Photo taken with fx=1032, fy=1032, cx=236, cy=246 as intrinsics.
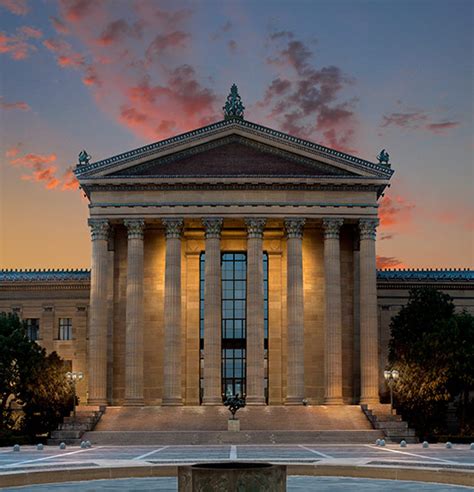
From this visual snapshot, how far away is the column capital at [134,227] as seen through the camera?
271ft

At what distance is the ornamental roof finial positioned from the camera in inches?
3305

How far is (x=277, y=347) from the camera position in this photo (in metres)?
85.9

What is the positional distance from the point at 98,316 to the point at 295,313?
15.6 m

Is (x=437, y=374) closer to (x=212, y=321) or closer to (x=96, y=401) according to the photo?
(x=212, y=321)

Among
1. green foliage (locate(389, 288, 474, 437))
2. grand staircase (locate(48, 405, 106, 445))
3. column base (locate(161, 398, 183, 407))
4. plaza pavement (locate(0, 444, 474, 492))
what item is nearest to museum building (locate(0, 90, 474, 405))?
column base (locate(161, 398, 183, 407))

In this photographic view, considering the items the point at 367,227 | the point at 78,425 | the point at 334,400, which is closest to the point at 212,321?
the point at 334,400

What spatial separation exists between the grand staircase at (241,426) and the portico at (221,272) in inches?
Result: 122

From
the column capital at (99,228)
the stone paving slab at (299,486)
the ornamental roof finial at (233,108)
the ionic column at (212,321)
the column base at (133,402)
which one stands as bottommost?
the stone paving slab at (299,486)

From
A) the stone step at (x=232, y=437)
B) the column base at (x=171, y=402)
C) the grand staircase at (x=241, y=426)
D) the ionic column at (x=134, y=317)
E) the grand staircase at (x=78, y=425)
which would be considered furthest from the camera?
the ionic column at (x=134, y=317)

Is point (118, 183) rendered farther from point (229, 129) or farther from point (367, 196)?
Answer: point (367, 196)

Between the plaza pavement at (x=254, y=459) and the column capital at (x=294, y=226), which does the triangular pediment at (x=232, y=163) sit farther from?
the plaza pavement at (x=254, y=459)

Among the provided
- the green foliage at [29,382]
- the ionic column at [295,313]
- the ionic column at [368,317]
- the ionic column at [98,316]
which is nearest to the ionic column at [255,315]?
the ionic column at [295,313]

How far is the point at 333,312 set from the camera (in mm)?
81875

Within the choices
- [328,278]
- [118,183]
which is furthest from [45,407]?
[328,278]
